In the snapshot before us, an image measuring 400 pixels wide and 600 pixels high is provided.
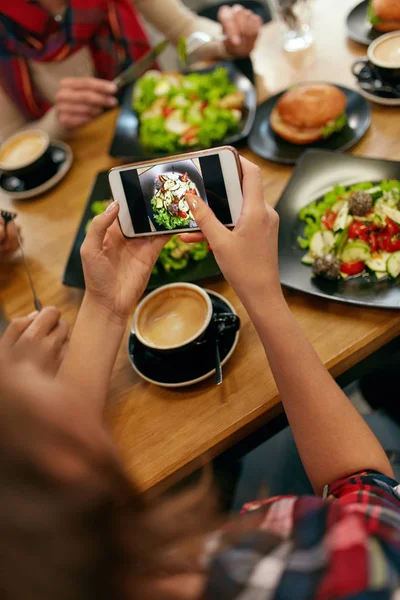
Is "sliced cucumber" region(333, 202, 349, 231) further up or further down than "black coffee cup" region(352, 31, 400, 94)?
further down

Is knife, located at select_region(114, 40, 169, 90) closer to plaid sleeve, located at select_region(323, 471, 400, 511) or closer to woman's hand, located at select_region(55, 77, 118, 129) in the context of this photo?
woman's hand, located at select_region(55, 77, 118, 129)

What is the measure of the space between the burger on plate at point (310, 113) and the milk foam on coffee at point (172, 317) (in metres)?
0.72

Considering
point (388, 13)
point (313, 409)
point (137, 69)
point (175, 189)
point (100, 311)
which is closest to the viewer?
point (313, 409)

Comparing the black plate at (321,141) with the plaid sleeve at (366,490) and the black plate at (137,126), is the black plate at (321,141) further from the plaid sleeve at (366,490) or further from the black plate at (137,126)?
the plaid sleeve at (366,490)

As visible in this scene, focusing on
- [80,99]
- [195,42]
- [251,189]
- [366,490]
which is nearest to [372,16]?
[195,42]

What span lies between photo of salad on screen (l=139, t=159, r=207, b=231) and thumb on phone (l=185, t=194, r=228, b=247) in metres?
0.08

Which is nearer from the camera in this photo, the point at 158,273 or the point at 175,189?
the point at 175,189

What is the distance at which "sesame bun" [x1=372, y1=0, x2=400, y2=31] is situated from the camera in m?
1.75

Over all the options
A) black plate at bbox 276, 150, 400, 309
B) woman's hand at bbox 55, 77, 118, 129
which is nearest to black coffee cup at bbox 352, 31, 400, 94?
black plate at bbox 276, 150, 400, 309

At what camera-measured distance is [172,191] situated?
3.66ft

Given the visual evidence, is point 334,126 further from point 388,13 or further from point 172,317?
point 172,317

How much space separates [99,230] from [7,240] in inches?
23.7

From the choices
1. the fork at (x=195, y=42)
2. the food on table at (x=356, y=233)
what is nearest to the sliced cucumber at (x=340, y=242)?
the food on table at (x=356, y=233)

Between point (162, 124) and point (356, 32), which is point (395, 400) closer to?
point (162, 124)
